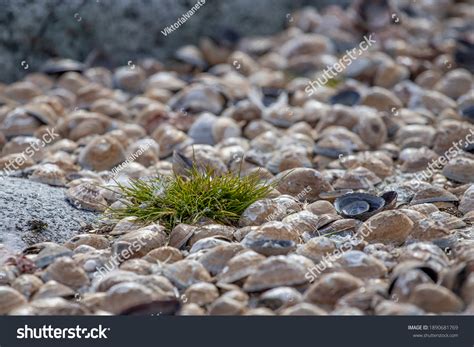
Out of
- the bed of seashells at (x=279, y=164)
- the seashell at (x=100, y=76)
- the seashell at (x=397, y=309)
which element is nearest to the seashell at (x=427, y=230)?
the bed of seashells at (x=279, y=164)

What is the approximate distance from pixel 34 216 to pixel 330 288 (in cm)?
178

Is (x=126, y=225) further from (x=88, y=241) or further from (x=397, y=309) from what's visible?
(x=397, y=309)

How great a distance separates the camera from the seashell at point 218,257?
12.9 feet

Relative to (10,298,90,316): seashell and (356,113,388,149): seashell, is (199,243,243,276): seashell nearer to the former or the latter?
(10,298,90,316): seashell

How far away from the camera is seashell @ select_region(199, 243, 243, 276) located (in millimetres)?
3920

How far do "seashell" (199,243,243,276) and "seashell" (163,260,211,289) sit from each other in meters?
0.06

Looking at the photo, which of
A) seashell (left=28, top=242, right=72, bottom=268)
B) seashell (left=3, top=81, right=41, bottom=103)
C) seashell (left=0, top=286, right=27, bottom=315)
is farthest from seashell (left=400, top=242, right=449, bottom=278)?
seashell (left=3, top=81, right=41, bottom=103)

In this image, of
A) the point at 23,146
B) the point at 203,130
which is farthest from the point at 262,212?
the point at 23,146

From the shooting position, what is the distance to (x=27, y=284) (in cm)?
378

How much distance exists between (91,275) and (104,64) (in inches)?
171

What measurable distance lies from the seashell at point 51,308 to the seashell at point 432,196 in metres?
2.09

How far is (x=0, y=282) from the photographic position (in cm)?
389

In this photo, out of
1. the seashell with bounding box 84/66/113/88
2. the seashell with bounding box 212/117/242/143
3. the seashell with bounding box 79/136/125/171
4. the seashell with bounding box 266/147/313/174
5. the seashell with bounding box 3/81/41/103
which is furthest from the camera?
the seashell with bounding box 84/66/113/88
